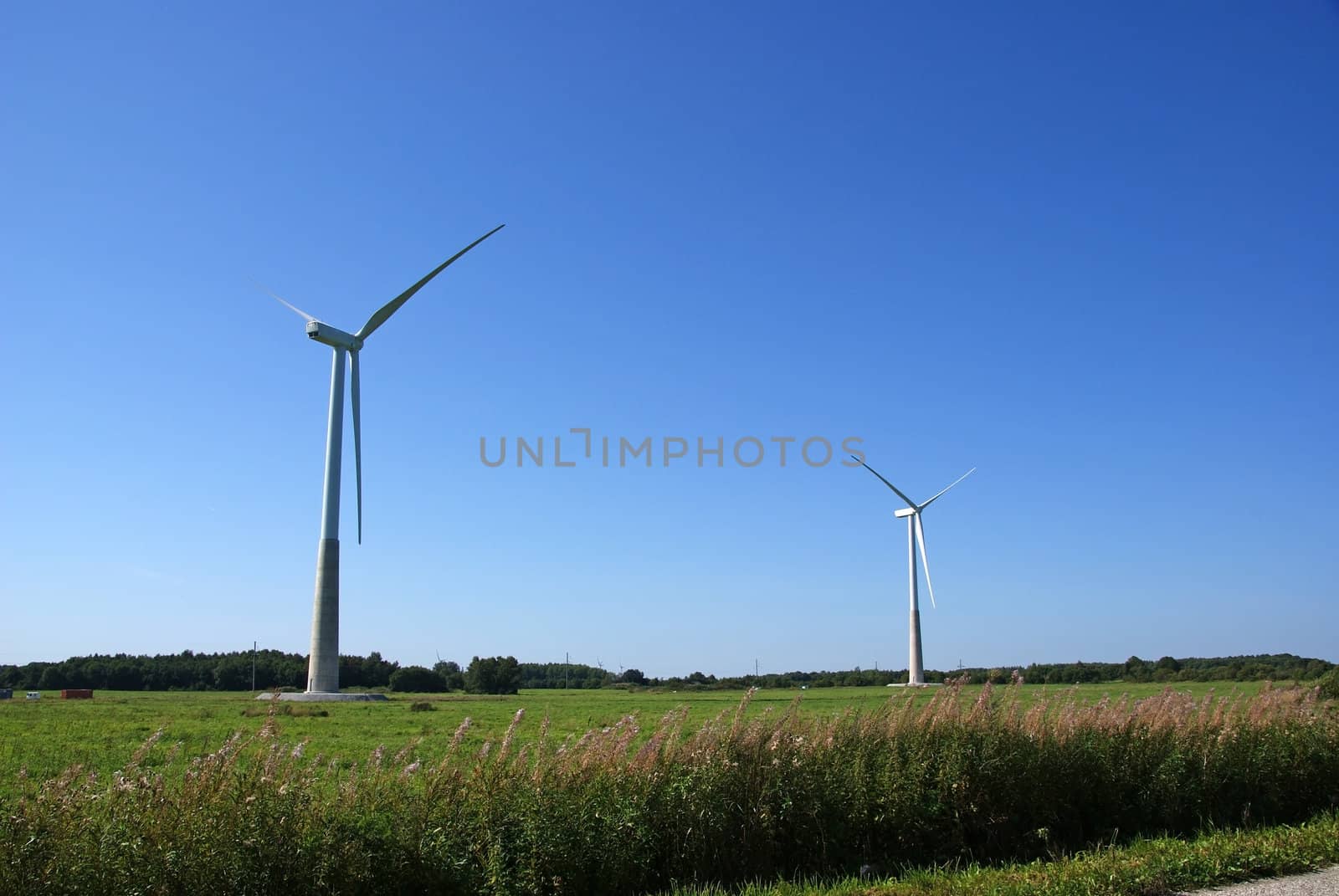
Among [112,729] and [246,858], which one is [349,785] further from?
[112,729]

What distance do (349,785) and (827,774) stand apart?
5912 millimetres

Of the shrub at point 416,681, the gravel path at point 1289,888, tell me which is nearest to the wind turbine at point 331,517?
the shrub at point 416,681

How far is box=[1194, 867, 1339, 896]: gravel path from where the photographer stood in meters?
9.83

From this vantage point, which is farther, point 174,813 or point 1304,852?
point 1304,852

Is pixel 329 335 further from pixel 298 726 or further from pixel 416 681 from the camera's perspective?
pixel 416 681

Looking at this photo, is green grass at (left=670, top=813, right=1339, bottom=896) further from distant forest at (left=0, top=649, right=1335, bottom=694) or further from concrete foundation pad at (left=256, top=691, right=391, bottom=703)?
distant forest at (left=0, top=649, right=1335, bottom=694)

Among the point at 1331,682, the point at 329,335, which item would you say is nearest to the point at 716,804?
the point at 1331,682

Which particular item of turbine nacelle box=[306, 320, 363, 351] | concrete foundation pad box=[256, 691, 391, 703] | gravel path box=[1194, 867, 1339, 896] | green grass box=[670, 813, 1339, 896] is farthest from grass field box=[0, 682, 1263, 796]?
turbine nacelle box=[306, 320, 363, 351]

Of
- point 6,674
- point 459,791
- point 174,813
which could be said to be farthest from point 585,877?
point 6,674

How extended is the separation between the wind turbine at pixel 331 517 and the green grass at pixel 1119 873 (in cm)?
5368

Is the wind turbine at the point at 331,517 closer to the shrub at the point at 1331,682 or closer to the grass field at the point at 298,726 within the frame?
the grass field at the point at 298,726

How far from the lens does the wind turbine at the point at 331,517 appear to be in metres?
61.4

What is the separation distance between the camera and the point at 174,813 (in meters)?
9.36

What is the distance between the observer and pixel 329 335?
61000 mm
